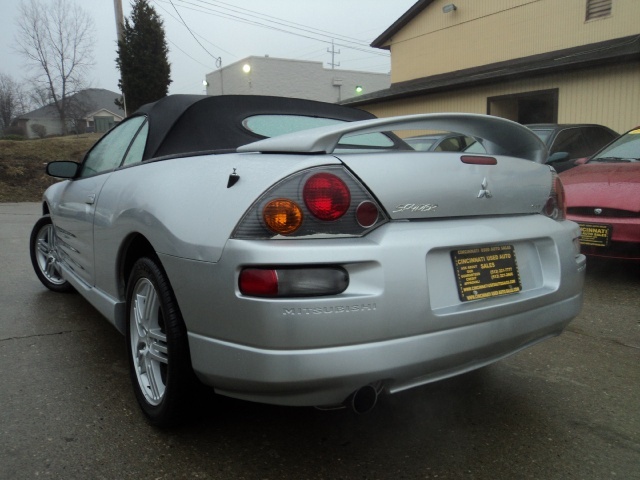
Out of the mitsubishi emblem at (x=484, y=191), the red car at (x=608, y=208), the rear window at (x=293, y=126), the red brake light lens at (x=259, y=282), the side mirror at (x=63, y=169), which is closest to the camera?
the red brake light lens at (x=259, y=282)

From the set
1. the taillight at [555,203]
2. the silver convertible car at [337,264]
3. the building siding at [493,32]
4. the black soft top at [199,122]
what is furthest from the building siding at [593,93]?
the black soft top at [199,122]

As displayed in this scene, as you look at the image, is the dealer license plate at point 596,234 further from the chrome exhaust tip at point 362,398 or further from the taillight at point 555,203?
the chrome exhaust tip at point 362,398

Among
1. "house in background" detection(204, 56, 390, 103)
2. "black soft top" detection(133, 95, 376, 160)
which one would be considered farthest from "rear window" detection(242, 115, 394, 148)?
"house in background" detection(204, 56, 390, 103)

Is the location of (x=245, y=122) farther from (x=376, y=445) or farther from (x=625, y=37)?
(x=625, y=37)

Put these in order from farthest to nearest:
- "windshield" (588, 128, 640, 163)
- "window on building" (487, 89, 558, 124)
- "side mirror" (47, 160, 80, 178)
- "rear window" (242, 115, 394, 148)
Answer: "window on building" (487, 89, 558, 124), "windshield" (588, 128, 640, 163), "side mirror" (47, 160, 80, 178), "rear window" (242, 115, 394, 148)

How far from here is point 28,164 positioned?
59.0 feet

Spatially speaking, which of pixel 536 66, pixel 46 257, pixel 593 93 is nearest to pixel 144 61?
pixel 536 66

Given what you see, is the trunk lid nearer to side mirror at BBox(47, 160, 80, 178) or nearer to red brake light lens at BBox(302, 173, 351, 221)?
red brake light lens at BBox(302, 173, 351, 221)

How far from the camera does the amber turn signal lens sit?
1.73 m

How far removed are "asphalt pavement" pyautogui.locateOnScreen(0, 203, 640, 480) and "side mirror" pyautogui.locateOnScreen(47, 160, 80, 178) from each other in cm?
115

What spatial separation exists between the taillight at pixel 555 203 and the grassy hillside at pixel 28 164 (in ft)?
54.0

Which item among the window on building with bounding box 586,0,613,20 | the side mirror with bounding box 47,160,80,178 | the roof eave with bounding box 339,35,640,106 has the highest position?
the window on building with bounding box 586,0,613,20

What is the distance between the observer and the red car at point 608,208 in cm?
438

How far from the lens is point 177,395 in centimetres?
205
